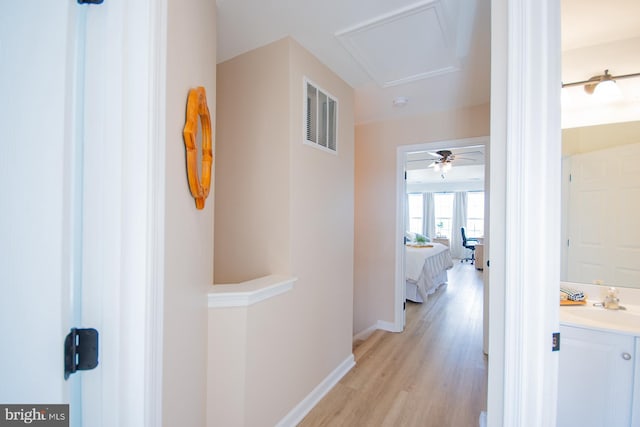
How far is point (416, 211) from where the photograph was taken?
961 cm

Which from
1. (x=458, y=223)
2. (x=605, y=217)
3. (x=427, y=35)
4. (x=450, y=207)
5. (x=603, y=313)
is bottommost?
(x=603, y=313)

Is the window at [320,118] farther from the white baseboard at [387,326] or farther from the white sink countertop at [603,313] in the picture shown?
the white baseboard at [387,326]

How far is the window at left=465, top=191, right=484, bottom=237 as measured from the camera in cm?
864

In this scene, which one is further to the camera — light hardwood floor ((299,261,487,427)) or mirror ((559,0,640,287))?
light hardwood floor ((299,261,487,427))

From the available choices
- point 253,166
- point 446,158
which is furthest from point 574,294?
point 446,158

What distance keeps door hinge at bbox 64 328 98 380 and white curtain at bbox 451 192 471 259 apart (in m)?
9.70

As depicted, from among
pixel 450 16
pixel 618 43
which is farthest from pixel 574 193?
pixel 450 16

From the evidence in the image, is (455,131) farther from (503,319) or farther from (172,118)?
(172,118)

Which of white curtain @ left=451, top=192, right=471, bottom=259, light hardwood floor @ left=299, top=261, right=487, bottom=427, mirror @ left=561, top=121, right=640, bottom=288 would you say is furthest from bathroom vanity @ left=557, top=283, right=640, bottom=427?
white curtain @ left=451, top=192, right=471, bottom=259

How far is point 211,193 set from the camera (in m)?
1.30

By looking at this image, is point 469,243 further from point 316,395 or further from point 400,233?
point 316,395

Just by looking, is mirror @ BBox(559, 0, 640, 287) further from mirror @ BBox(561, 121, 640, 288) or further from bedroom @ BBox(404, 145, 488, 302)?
bedroom @ BBox(404, 145, 488, 302)

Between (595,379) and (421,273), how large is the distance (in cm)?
313

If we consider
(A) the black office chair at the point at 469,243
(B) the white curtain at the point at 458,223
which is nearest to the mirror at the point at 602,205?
(A) the black office chair at the point at 469,243
